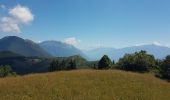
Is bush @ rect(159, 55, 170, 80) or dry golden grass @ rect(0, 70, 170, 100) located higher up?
bush @ rect(159, 55, 170, 80)

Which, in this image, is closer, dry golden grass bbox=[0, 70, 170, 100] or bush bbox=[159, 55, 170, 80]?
dry golden grass bbox=[0, 70, 170, 100]

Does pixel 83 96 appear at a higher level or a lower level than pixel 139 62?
lower

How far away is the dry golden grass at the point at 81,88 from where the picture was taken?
22125mm

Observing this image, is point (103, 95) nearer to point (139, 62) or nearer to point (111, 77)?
point (111, 77)

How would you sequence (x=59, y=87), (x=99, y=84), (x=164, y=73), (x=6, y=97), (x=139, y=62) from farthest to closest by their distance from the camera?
(x=139, y=62) < (x=164, y=73) < (x=99, y=84) < (x=59, y=87) < (x=6, y=97)

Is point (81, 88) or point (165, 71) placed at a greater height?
point (165, 71)

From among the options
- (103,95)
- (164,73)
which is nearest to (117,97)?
(103,95)

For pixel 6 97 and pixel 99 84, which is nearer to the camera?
pixel 6 97

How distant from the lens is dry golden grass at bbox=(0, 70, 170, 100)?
22.1m

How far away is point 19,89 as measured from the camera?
23.6 metres

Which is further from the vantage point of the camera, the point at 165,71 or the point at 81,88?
the point at 165,71

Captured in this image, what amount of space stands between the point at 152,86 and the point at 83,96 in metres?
10.7

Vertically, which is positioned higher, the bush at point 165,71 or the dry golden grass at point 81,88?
the bush at point 165,71

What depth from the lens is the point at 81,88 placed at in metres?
25.1
